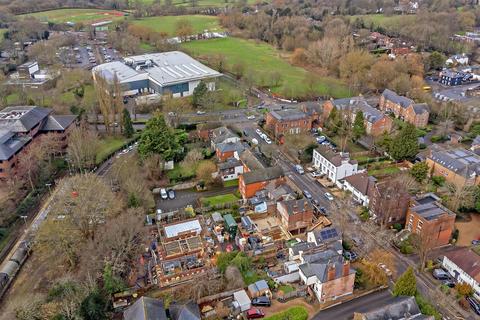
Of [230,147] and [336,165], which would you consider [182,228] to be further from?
[336,165]

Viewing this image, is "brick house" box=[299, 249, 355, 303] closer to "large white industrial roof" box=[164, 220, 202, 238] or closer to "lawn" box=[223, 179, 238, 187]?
"large white industrial roof" box=[164, 220, 202, 238]

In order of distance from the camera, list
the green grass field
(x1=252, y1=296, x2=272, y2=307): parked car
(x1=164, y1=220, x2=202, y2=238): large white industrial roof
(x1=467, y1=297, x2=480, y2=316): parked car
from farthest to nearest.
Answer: the green grass field
(x1=164, y1=220, x2=202, y2=238): large white industrial roof
(x1=252, y1=296, x2=272, y2=307): parked car
(x1=467, y1=297, x2=480, y2=316): parked car

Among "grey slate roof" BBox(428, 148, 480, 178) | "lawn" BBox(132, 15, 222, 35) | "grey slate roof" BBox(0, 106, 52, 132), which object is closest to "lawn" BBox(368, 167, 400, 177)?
"grey slate roof" BBox(428, 148, 480, 178)

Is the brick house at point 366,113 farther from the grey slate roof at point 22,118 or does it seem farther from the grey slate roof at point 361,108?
the grey slate roof at point 22,118

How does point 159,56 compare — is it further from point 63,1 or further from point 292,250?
point 63,1

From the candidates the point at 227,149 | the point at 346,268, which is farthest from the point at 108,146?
the point at 346,268

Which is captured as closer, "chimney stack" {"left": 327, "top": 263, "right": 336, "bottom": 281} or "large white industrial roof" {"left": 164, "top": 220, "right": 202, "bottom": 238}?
"chimney stack" {"left": 327, "top": 263, "right": 336, "bottom": 281}
